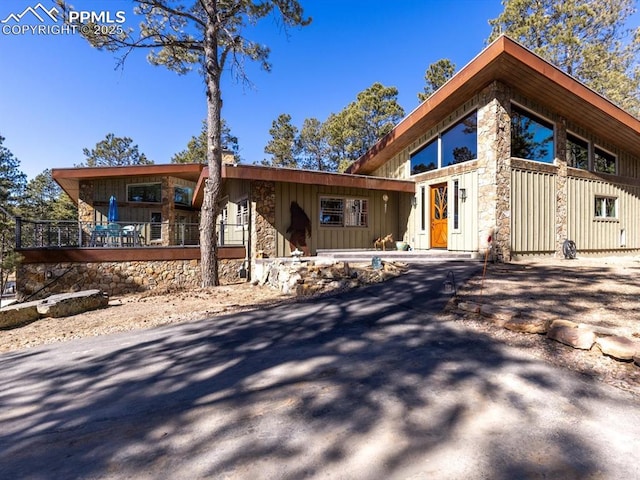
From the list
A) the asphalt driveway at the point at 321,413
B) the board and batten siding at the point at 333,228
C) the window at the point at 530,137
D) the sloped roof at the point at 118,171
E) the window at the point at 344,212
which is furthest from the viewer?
the sloped roof at the point at 118,171

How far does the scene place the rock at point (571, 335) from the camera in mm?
2713

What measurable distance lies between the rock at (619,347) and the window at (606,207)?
1172cm

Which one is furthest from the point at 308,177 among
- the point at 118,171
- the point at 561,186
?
the point at 118,171

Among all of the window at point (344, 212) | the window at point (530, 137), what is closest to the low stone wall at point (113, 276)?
the window at point (344, 212)

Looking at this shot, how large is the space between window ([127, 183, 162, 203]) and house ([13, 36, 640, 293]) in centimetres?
246

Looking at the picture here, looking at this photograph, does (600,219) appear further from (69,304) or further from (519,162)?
(69,304)

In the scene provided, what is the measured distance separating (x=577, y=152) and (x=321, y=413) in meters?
13.5

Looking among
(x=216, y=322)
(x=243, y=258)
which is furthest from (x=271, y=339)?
(x=243, y=258)

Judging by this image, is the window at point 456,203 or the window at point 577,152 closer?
the window at point 456,203

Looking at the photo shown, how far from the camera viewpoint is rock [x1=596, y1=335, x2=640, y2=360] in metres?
2.44

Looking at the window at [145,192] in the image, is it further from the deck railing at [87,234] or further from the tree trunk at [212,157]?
the tree trunk at [212,157]

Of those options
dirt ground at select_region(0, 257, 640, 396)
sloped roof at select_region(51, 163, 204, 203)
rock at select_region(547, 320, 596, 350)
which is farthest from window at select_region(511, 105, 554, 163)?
sloped roof at select_region(51, 163, 204, 203)

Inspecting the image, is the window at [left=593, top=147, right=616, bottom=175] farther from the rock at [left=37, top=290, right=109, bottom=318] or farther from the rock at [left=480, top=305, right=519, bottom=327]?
the rock at [left=37, top=290, right=109, bottom=318]

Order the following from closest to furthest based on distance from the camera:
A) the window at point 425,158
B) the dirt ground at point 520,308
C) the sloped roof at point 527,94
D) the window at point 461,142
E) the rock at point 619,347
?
the rock at point 619,347
the dirt ground at point 520,308
the sloped roof at point 527,94
the window at point 461,142
the window at point 425,158
